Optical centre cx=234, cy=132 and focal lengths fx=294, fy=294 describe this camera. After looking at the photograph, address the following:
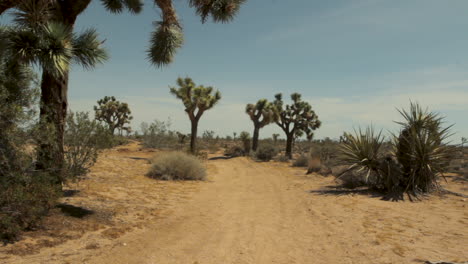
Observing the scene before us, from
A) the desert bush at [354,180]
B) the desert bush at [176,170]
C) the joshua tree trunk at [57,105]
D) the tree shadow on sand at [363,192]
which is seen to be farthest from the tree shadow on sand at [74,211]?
the desert bush at [354,180]

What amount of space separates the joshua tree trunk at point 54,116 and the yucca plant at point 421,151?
9436 millimetres

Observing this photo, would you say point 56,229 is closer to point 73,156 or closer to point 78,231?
point 78,231

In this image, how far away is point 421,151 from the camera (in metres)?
9.08

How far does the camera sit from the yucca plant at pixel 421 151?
29.8 ft

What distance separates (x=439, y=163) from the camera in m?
9.27

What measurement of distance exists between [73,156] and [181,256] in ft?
14.4

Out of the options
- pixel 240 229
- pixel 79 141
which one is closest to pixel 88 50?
pixel 79 141

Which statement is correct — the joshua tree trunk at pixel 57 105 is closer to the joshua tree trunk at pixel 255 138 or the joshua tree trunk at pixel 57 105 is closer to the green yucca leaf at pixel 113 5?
the green yucca leaf at pixel 113 5

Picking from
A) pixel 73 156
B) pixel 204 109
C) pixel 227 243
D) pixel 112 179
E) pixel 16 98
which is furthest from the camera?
pixel 204 109

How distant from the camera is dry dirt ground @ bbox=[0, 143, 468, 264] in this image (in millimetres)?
4293

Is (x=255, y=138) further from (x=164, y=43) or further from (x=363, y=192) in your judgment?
(x=164, y=43)

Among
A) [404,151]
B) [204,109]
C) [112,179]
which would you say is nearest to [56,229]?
[112,179]

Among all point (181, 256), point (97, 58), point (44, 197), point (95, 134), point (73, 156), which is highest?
point (97, 58)

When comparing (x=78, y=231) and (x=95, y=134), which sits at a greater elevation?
(x=95, y=134)
